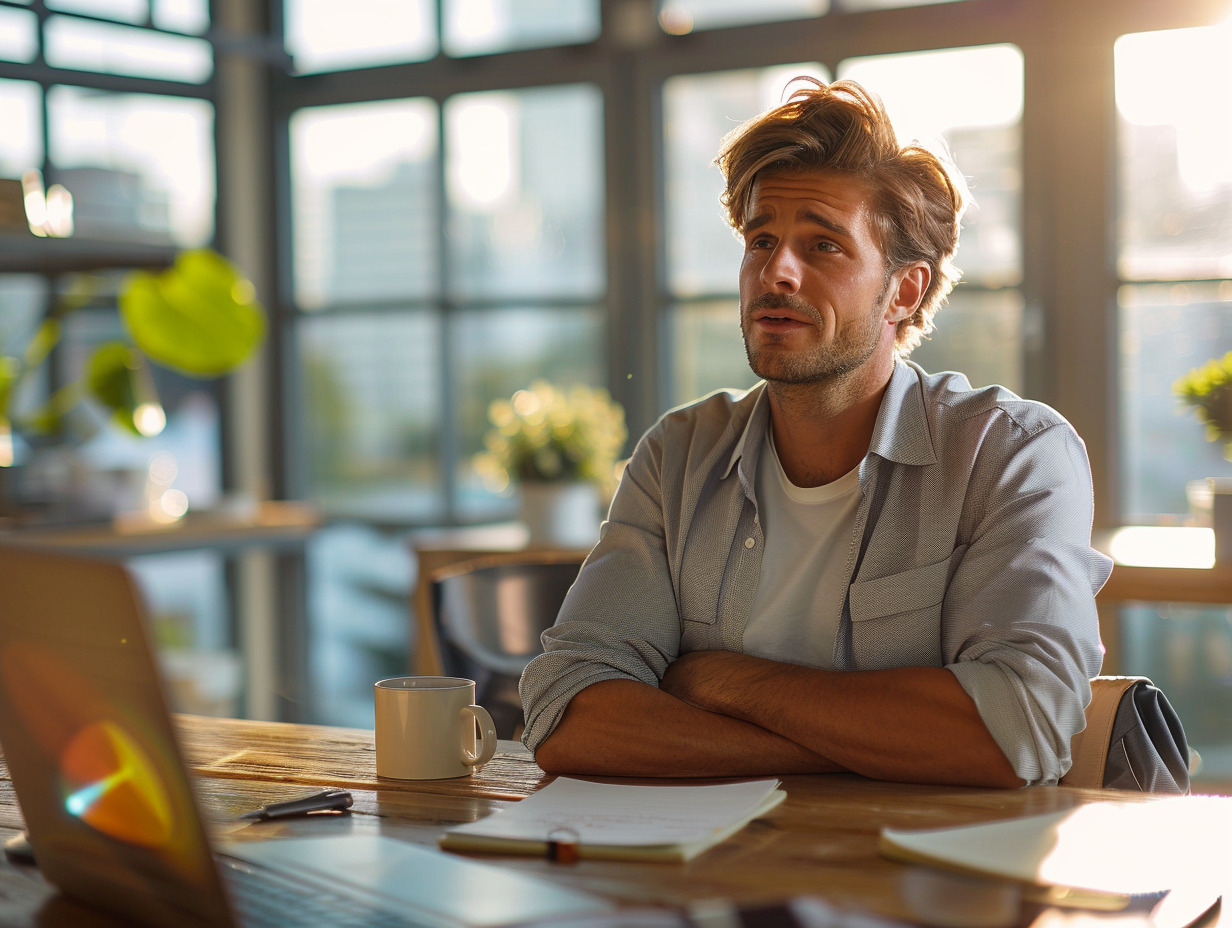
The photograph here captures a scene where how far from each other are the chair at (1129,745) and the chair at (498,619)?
0.96 m

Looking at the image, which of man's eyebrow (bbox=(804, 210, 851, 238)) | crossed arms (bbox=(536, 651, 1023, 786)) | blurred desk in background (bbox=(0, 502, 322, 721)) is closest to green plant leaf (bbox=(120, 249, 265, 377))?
blurred desk in background (bbox=(0, 502, 322, 721))

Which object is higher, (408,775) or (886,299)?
(886,299)

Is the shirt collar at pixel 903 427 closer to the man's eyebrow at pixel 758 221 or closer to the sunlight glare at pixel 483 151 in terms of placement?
the man's eyebrow at pixel 758 221

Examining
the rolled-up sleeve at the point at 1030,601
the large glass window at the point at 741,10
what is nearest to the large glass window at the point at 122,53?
the large glass window at the point at 741,10

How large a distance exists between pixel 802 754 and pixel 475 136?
3.50 metres

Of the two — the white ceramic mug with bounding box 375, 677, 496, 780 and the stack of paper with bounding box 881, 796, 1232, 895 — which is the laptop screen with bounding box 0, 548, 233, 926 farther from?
the stack of paper with bounding box 881, 796, 1232, 895

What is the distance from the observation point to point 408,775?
1.34 m

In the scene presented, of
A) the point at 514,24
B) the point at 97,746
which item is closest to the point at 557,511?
the point at 514,24

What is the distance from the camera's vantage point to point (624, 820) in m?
1.12

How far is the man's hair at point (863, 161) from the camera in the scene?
1.83 metres

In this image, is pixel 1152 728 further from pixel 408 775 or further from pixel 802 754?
pixel 408 775

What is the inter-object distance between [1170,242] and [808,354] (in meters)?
2.38

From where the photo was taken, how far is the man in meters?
1.39

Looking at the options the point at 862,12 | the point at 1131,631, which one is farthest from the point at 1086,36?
the point at 1131,631
